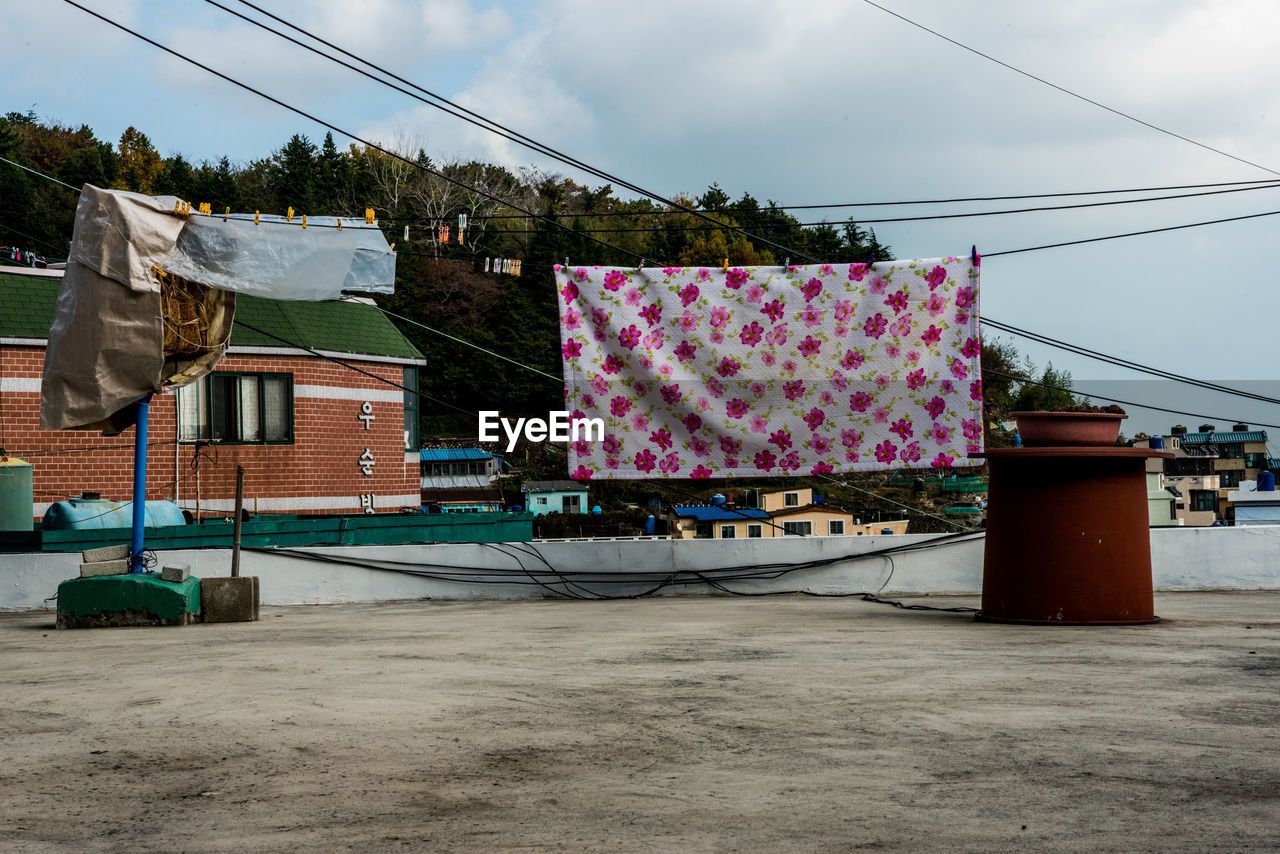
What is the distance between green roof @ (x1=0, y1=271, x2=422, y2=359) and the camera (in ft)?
62.5

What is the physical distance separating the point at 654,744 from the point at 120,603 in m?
6.49

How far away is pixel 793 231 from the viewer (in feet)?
206

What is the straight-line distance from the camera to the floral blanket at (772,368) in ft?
32.3

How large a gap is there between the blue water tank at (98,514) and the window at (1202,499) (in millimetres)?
52084

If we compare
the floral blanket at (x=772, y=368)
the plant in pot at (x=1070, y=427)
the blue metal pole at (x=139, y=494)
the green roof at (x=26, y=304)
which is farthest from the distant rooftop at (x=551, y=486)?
the plant in pot at (x=1070, y=427)

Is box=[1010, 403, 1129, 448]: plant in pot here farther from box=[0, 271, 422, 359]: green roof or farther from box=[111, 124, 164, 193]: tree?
box=[111, 124, 164, 193]: tree

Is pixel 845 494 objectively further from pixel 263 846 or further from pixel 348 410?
pixel 263 846

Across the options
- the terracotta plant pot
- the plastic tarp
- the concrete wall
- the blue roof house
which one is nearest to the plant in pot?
the terracotta plant pot

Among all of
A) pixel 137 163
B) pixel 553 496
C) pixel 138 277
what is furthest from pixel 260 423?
pixel 137 163

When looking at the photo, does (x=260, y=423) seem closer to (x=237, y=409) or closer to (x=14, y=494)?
(x=237, y=409)

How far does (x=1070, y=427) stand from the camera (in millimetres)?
7848

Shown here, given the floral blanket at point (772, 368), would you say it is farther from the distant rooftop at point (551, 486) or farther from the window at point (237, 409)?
the distant rooftop at point (551, 486)

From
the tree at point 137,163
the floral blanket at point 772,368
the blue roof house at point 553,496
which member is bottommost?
the blue roof house at point 553,496

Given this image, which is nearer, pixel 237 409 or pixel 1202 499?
pixel 237 409
